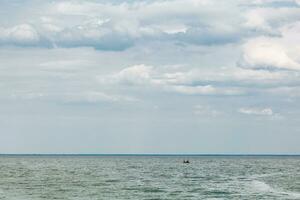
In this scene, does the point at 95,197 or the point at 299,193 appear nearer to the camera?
the point at 95,197

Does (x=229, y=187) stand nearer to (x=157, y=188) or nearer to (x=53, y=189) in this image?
(x=157, y=188)

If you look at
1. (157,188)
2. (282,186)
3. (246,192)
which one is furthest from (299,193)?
(157,188)

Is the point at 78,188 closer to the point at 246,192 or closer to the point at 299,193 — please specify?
the point at 246,192

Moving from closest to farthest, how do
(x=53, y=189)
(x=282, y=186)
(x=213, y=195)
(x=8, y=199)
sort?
(x=8, y=199) → (x=213, y=195) → (x=53, y=189) → (x=282, y=186)

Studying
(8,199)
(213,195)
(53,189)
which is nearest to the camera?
(8,199)

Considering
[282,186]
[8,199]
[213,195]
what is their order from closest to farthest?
[8,199], [213,195], [282,186]

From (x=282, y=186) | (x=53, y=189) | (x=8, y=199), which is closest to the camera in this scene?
(x=8, y=199)

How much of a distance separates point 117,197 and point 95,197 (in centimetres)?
220

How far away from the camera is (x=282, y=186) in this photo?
77438 mm

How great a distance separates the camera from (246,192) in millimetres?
Result: 67750

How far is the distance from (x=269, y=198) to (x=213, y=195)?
6.45m

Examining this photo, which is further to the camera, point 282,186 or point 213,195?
point 282,186

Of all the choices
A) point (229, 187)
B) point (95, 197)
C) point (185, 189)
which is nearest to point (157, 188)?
point (185, 189)

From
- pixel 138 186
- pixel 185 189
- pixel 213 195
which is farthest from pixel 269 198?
pixel 138 186
